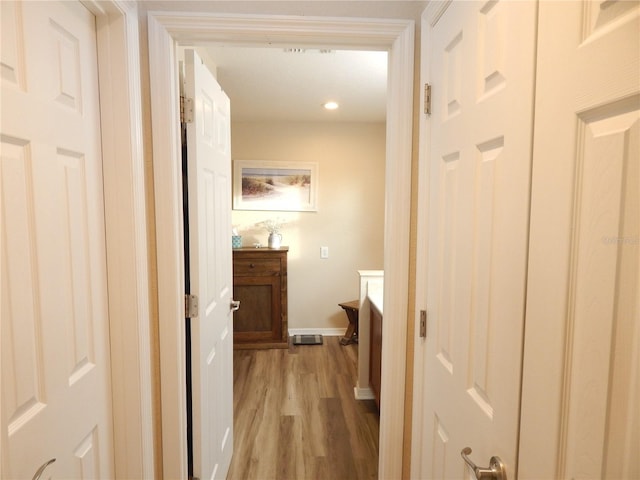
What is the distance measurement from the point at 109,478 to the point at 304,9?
169 cm

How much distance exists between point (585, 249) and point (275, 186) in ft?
12.1

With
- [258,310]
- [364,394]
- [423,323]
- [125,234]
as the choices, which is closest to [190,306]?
[125,234]

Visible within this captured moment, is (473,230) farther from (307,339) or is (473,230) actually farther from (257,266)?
(307,339)

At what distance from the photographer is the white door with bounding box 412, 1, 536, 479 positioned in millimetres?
706

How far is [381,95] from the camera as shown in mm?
3086

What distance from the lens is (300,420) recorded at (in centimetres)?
249

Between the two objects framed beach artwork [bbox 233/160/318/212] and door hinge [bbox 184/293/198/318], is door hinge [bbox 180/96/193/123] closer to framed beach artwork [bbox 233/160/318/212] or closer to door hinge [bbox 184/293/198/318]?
door hinge [bbox 184/293/198/318]

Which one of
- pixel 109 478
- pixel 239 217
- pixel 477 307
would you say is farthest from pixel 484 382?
pixel 239 217

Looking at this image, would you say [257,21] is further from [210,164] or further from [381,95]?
[381,95]

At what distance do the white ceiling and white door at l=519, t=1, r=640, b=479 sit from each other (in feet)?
5.39

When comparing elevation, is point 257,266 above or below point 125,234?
below

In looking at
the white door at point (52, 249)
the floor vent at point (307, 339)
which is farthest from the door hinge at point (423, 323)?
the floor vent at point (307, 339)

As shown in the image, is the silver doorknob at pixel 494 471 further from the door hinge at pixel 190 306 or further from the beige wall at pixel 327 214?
the beige wall at pixel 327 214

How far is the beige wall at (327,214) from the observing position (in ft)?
13.2
